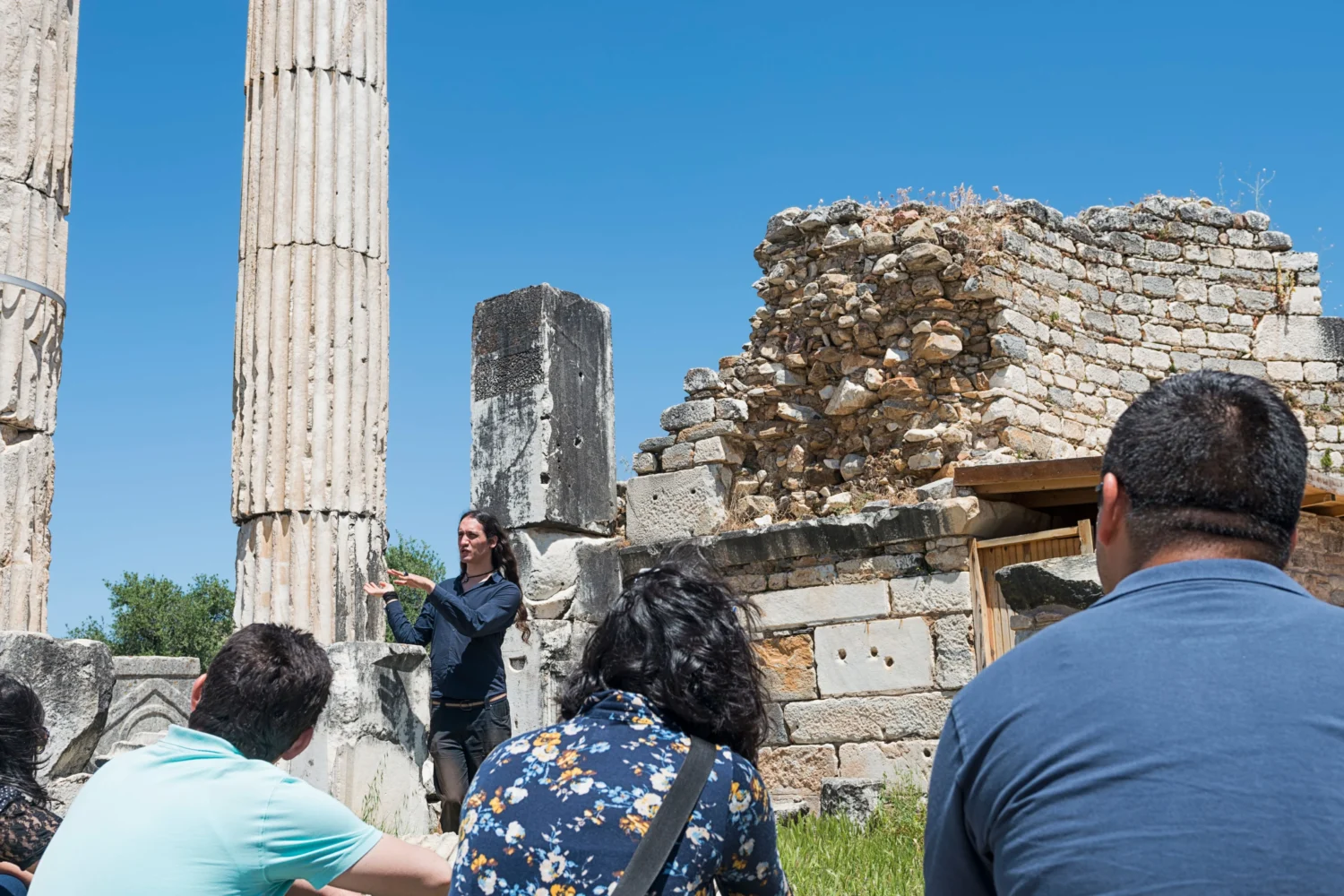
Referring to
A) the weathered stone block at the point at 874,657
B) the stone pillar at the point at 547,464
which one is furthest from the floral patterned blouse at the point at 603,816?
the weathered stone block at the point at 874,657

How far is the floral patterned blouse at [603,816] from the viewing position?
6.56ft

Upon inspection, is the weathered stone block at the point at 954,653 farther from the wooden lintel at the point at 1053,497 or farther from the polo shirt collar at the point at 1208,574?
the polo shirt collar at the point at 1208,574

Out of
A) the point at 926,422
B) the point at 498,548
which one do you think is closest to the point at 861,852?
the point at 498,548

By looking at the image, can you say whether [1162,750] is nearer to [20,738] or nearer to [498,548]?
[20,738]

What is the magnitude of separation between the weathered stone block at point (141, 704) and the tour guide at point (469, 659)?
1.68 metres

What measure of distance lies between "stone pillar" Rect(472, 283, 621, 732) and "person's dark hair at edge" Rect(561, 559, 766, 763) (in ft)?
16.0

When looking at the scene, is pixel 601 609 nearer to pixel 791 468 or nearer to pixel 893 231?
pixel 791 468

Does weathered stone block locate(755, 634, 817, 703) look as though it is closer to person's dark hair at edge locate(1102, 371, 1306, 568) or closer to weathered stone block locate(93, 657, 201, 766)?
weathered stone block locate(93, 657, 201, 766)

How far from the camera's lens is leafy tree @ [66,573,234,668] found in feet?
103

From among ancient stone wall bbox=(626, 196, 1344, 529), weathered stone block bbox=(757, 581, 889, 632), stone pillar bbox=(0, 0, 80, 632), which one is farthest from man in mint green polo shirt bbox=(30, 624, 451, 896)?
ancient stone wall bbox=(626, 196, 1344, 529)

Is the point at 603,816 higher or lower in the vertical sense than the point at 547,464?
lower

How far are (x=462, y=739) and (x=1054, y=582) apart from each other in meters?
2.90

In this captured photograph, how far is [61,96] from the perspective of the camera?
18.2 ft

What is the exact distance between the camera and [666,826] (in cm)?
199
